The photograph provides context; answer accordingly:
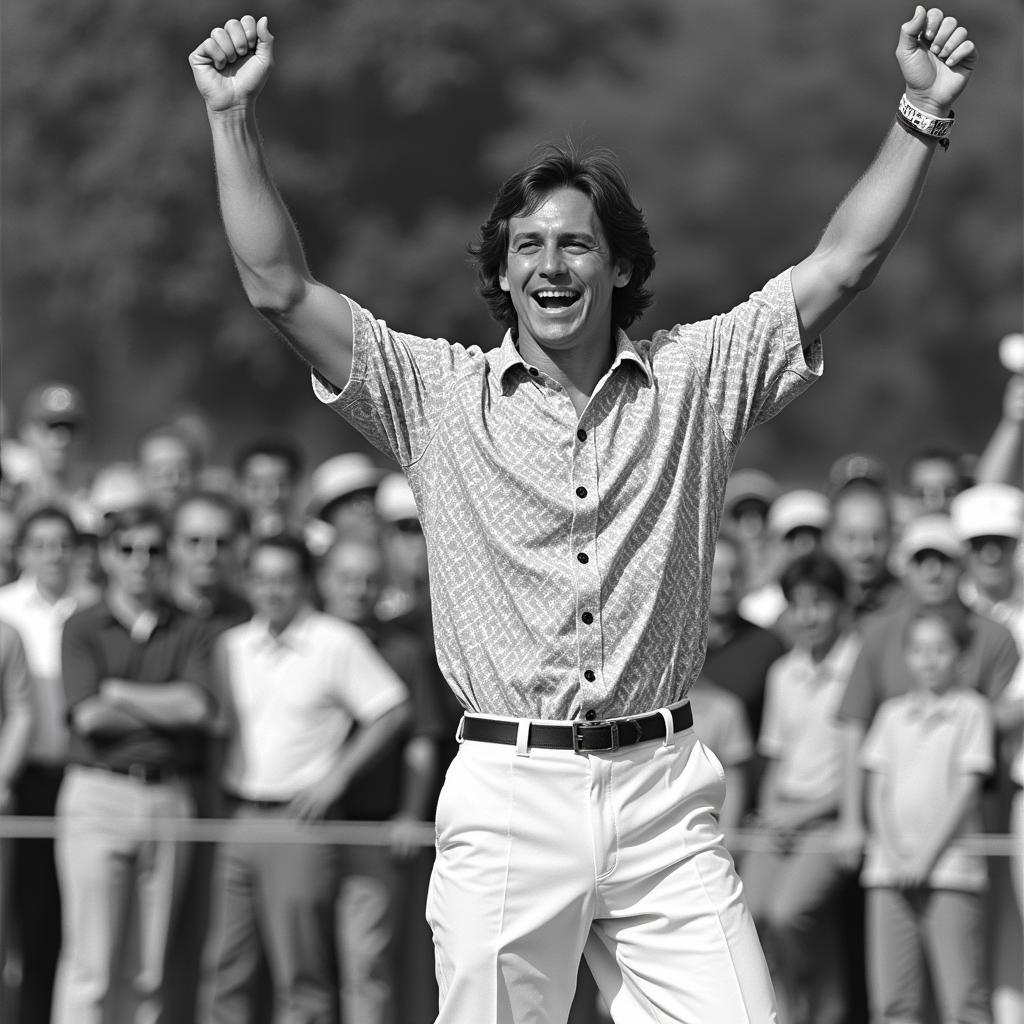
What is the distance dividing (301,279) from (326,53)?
102 feet

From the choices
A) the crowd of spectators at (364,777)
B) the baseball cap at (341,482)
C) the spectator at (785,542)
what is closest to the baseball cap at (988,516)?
the crowd of spectators at (364,777)

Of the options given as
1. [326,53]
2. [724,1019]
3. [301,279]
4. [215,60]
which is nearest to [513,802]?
[724,1019]

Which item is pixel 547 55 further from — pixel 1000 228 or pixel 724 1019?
pixel 724 1019

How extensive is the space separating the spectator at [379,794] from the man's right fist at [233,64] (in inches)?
150

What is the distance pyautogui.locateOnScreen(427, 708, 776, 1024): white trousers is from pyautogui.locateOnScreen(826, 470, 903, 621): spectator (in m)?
4.39

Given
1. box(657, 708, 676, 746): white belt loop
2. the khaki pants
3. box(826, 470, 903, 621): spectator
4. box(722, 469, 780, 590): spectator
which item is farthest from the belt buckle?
box(722, 469, 780, 590): spectator

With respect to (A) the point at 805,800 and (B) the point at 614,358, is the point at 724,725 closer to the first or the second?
(A) the point at 805,800

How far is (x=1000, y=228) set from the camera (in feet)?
116

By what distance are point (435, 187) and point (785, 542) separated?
2621cm

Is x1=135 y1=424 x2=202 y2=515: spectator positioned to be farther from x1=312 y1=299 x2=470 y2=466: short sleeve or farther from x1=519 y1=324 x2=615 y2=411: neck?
→ x1=519 y1=324 x2=615 y2=411: neck

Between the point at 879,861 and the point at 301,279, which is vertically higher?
the point at 301,279

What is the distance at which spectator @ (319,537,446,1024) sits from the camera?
26.2 ft

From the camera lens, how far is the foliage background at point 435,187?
34625 millimetres

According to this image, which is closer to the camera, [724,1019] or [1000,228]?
[724,1019]
